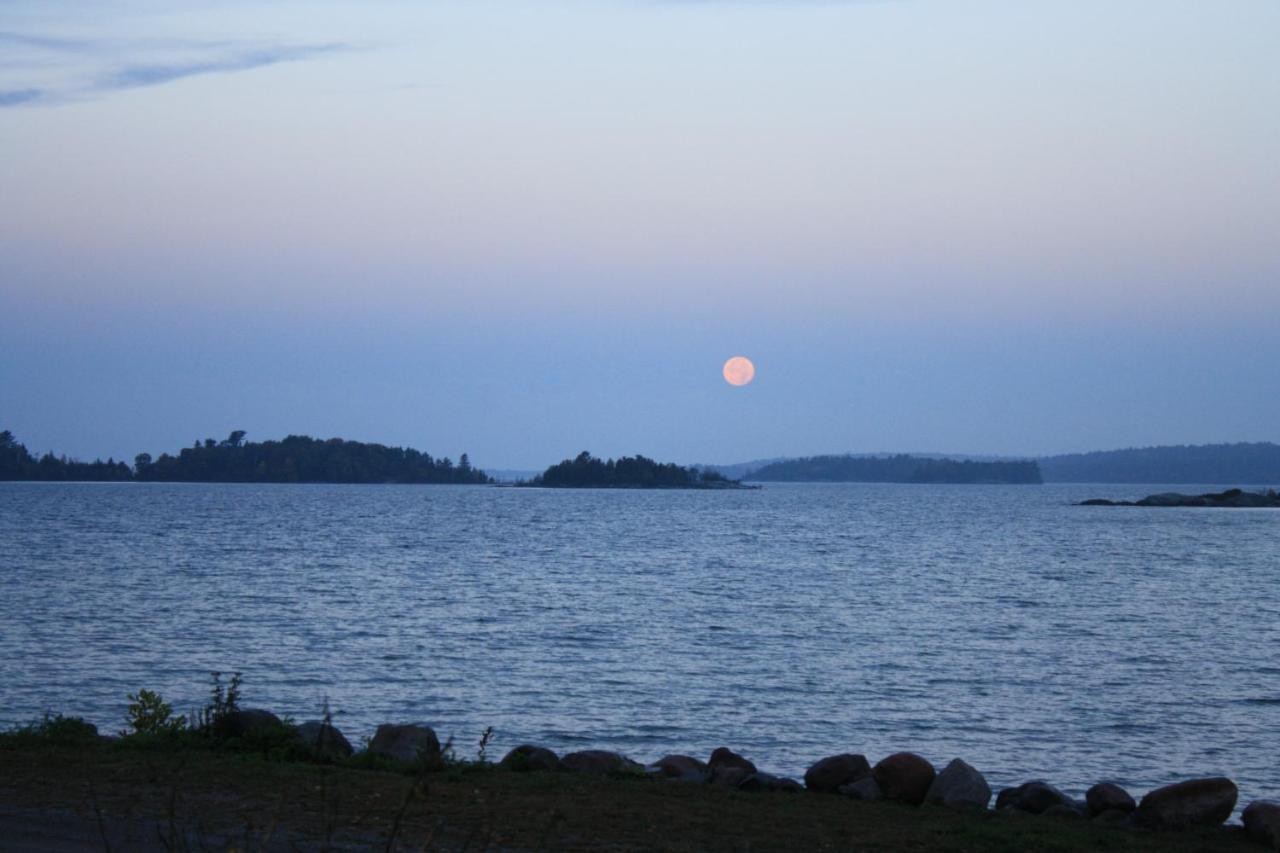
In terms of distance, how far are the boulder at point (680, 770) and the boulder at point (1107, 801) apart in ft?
15.2

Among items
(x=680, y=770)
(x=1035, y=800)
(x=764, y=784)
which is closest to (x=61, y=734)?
(x=680, y=770)

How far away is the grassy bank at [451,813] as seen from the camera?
1132 cm

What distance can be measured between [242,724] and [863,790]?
7.93 meters

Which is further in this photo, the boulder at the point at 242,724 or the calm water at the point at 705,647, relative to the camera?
the calm water at the point at 705,647

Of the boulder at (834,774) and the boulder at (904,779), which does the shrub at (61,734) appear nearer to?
the boulder at (834,774)

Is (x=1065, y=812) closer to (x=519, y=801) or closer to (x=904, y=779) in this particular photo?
(x=904, y=779)

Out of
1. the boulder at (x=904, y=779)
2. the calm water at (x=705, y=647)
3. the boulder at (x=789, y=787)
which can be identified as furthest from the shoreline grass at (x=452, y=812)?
the calm water at (x=705, y=647)

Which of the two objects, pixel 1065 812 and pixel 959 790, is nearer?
pixel 1065 812

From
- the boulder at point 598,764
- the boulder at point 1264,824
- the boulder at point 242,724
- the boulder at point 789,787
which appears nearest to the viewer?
the boulder at point 1264,824

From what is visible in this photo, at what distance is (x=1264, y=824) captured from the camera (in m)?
13.7

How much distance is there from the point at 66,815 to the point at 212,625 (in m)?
28.4

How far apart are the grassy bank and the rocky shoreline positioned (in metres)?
0.38

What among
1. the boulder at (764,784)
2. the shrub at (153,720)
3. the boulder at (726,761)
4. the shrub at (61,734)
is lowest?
the boulder at (726,761)

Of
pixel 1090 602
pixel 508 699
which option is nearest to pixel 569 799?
pixel 508 699
